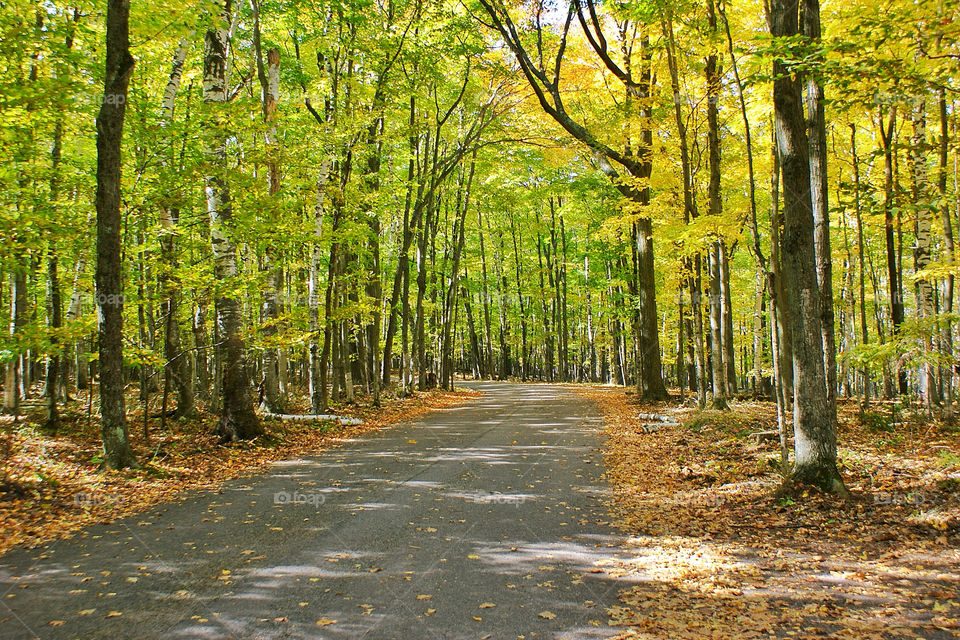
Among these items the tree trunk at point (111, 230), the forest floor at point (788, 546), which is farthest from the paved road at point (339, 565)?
the tree trunk at point (111, 230)

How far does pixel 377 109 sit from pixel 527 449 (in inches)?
422

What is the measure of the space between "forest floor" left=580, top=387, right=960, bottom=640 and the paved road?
511 mm

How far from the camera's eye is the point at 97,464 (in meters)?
8.27

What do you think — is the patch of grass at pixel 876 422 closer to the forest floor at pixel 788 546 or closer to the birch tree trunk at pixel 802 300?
the forest floor at pixel 788 546

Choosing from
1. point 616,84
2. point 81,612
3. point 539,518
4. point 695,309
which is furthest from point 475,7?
point 81,612

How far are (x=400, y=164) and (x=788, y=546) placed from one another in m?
23.5

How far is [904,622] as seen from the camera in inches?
142

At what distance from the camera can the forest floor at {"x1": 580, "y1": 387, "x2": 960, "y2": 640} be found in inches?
148

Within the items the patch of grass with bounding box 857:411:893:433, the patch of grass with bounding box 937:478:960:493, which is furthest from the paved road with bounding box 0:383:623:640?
the patch of grass with bounding box 857:411:893:433

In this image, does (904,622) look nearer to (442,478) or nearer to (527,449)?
(442,478)

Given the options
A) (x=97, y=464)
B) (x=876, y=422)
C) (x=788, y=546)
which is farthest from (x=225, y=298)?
(x=876, y=422)

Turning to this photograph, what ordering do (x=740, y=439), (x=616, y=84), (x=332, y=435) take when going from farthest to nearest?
(x=616, y=84), (x=332, y=435), (x=740, y=439)

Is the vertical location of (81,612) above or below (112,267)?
below

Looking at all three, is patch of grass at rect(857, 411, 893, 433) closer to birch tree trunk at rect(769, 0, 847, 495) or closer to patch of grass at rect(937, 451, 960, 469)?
patch of grass at rect(937, 451, 960, 469)
